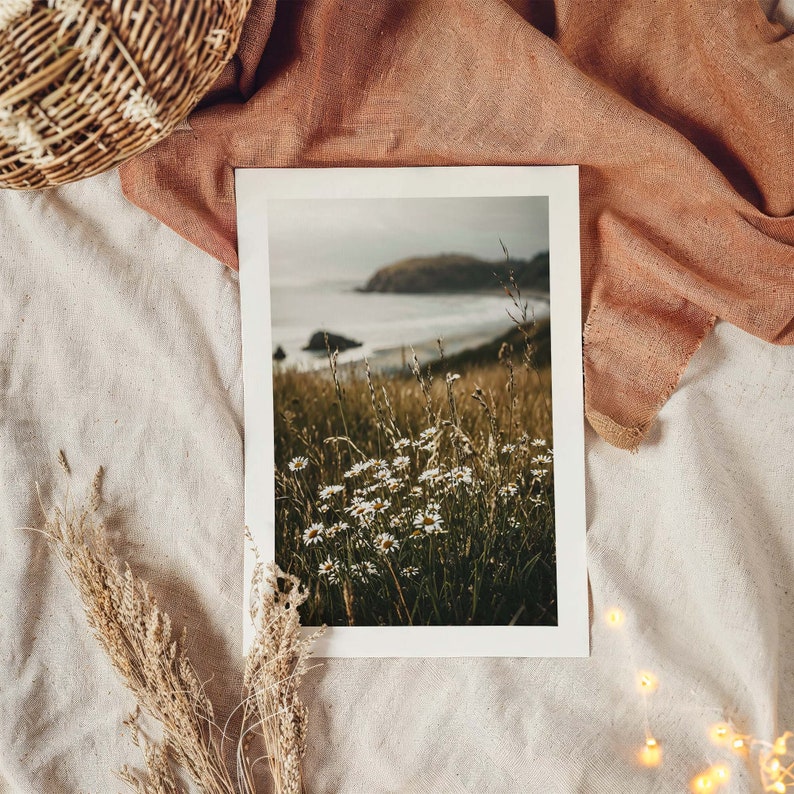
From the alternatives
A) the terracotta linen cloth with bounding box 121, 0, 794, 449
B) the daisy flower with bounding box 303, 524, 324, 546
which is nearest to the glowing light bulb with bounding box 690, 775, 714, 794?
the terracotta linen cloth with bounding box 121, 0, 794, 449

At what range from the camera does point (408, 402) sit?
747 millimetres

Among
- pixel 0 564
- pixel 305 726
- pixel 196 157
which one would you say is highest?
pixel 196 157

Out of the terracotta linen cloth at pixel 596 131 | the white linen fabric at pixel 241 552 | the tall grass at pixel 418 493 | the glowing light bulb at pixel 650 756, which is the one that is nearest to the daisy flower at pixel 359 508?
the tall grass at pixel 418 493

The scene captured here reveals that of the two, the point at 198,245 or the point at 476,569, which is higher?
the point at 198,245

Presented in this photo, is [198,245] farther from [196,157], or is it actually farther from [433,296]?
[433,296]

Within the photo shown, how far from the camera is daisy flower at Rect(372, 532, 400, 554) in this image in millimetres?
736

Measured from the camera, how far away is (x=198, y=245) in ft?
2.42

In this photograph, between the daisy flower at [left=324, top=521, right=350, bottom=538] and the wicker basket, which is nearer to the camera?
the wicker basket

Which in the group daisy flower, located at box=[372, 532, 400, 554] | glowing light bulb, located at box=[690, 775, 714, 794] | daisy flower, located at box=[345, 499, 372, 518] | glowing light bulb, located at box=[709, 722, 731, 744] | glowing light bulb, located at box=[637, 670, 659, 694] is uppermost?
daisy flower, located at box=[345, 499, 372, 518]

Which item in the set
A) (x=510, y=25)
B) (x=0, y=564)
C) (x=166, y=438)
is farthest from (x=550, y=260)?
(x=0, y=564)

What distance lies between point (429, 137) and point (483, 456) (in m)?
0.35

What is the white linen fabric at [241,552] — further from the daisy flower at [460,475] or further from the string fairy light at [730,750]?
the daisy flower at [460,475]

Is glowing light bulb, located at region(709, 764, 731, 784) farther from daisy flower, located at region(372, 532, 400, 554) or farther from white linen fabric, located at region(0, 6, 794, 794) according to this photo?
daisy flower, located at region(372, 532, 400, 554)

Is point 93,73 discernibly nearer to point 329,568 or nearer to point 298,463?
point 298,463
